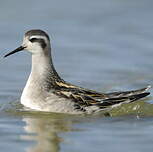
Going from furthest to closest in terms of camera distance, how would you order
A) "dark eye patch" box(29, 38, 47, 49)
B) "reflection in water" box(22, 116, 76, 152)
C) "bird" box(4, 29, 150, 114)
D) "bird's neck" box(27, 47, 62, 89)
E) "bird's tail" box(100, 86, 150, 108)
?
1. "bird's neck" box(27, 47, 62, 89)
2. "dark eye patch" box(29, 38, 47, 49)
3. "bird's tail" box(100, 86, 150, 108)
4. "bird" box(4, 29, 150, 114)
5. "reflection in water" box(22, 116, 76, 152)

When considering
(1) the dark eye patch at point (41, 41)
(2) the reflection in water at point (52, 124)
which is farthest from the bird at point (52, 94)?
(2) the reflection in water at point (52, 124)

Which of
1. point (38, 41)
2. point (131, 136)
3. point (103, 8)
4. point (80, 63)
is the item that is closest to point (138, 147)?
point (131, 136)

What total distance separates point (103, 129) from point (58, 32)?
6933 millimetres

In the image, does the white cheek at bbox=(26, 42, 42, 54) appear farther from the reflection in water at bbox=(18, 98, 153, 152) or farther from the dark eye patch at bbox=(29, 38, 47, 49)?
the reflection in water at bbox=(18, 98, 153, 152)

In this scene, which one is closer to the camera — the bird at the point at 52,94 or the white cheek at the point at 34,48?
the bird at the point at 52,94

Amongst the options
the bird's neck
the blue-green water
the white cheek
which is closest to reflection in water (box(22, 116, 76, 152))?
the blue-green water

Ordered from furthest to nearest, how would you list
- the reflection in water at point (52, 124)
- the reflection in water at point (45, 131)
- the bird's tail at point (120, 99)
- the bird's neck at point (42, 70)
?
the bird's neck at point (42, 70) < the bird's tail at point (120, 99) < the reflection in water at point (52, 124) < the reflection in water at point (45, 131)

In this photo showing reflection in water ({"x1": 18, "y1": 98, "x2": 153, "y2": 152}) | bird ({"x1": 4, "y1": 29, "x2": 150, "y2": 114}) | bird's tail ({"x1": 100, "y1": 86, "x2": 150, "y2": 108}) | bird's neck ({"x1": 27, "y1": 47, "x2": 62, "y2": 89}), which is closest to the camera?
reflection in water ({"x1": 18, "y1": 98, "x2": 153, "y2": 152})

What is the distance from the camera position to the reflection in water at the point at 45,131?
48.0ft

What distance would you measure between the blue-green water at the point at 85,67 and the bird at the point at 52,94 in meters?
0.23

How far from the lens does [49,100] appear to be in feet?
56.2

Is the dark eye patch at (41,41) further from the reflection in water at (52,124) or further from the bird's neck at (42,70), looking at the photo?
the reflection in water at (52,124)

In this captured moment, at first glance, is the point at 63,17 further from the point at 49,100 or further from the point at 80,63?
the point at 49,100

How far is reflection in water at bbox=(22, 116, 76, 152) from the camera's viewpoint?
14.6 meters
